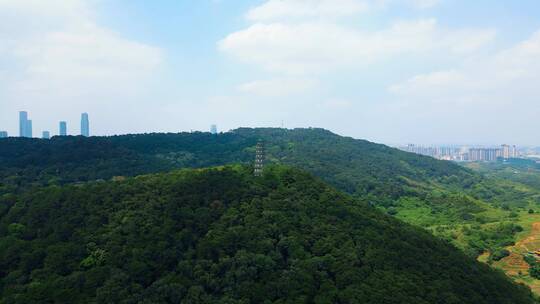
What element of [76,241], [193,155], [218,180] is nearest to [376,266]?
[218,180]

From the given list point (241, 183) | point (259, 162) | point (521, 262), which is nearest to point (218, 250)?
point (241, 183)

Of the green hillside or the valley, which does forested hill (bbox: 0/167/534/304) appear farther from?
the green hillside

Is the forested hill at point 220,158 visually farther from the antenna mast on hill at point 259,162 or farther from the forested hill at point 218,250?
the antenna mast on hill at point 259,162

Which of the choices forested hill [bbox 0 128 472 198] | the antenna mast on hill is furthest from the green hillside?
the antenna mast on hill

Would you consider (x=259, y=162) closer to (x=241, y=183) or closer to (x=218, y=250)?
(x=241, y=183)

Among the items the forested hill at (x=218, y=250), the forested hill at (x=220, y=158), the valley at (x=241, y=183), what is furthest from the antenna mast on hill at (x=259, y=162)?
the forested hill at (x=220, y=158)

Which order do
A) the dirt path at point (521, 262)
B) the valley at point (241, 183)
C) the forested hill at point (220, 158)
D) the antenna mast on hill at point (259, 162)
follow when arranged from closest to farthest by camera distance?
the valley at point (241, 183), the antenna mast on hill at point (259, 162), the dirt path at point (521, 262), the forested hill at point (220, 158)
